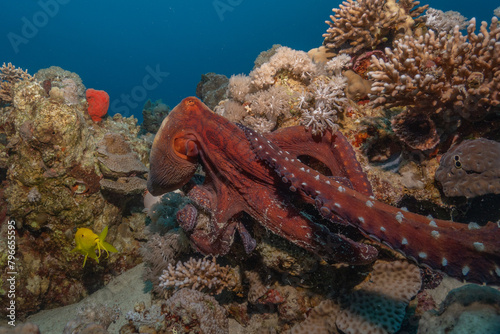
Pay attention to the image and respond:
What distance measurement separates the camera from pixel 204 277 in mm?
3949

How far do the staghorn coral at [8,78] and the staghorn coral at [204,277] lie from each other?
900 centimetres

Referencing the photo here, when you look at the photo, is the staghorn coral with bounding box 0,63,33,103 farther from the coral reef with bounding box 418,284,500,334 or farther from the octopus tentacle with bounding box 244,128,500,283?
the coral reef with bounding box 418,284,500,334

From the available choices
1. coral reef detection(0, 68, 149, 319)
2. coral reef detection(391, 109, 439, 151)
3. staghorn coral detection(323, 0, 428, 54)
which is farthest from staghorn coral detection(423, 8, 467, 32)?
coral reef detection(0, 68, 149, 319)

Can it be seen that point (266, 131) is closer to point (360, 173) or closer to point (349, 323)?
point (360, 173)

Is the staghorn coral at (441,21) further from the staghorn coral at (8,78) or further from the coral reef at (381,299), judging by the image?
the staghorn coral at (8,78)

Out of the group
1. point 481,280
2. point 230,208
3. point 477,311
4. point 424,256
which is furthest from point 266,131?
point 477,311

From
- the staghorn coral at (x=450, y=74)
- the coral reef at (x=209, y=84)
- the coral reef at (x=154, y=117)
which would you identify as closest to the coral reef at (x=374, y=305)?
the staghorn coral at (x=450, y=74)

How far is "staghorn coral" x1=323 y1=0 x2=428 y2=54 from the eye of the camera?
199 inches

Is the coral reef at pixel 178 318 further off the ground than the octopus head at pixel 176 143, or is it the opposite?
the octopus head at pixel 176 143

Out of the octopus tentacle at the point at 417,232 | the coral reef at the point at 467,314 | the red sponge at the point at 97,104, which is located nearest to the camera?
the octopus tentacle at the point at 417,232

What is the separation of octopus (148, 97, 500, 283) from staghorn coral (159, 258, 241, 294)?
482 mm

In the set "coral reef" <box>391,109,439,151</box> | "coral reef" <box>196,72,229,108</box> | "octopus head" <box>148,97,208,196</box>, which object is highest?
"coral reef" <box>196,72,229,108</box>

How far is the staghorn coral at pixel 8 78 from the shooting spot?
847cm

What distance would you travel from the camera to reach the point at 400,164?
3689 millimetres
